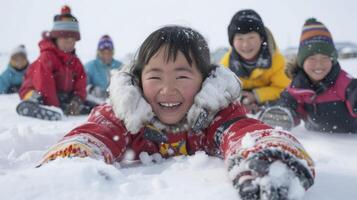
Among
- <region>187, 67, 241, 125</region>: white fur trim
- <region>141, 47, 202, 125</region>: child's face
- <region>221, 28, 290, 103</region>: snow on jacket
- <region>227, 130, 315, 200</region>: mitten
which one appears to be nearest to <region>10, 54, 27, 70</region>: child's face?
<region>221, 28, 290, 103</region>: snow on jacket

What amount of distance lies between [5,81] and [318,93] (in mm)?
5736

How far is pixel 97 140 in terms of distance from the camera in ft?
5.47

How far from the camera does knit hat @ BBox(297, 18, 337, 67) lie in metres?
3.02

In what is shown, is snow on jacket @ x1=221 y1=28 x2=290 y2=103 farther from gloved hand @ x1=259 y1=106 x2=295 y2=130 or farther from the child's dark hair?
the child's dark hair

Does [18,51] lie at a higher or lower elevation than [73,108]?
higher

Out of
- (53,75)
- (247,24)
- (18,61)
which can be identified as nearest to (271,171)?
(247,24)

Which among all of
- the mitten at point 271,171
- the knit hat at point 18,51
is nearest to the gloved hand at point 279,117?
the mitten at point 271,171

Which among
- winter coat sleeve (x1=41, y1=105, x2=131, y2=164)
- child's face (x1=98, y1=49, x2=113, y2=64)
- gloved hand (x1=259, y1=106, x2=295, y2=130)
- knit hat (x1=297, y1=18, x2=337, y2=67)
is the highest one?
knit hat (x1=297, y1=18, x2=337, y2=67)

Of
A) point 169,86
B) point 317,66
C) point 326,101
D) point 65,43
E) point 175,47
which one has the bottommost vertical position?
point 326,101

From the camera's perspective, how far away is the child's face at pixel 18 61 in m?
7.13

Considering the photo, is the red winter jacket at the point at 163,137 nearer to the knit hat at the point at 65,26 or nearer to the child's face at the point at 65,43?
the child's face at the point at 65,43

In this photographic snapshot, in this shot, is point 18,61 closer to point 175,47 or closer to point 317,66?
point 317,66

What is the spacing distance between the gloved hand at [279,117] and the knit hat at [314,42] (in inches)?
17.8

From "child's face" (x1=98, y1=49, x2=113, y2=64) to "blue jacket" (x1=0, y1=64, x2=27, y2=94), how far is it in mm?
1483
